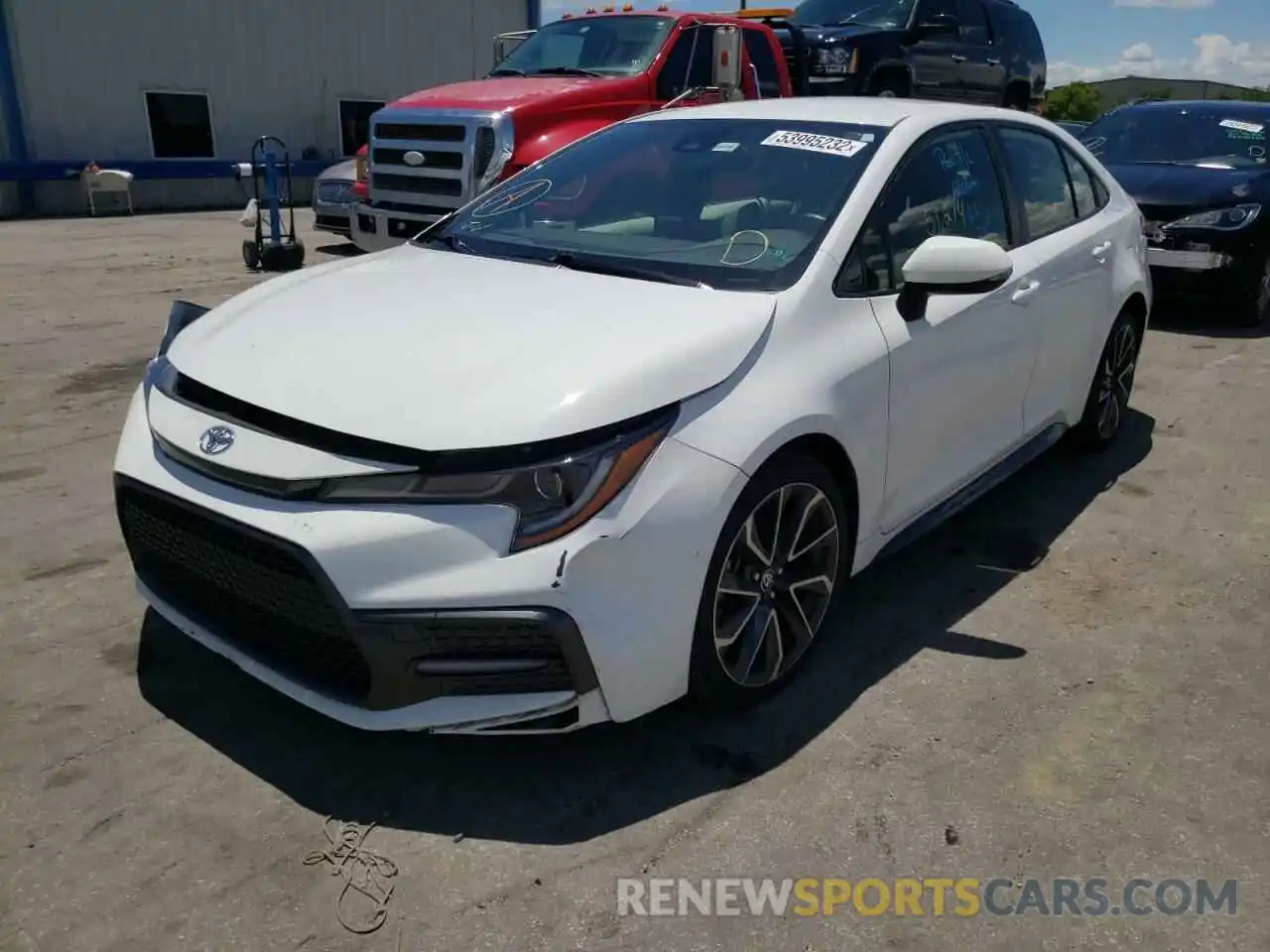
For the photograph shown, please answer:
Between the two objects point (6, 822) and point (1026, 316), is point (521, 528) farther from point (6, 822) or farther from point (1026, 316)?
point (1026, 316)

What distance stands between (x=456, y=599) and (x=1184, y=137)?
8801 millimetres

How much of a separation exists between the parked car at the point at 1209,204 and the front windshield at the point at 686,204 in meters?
5.39

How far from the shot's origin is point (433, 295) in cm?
309

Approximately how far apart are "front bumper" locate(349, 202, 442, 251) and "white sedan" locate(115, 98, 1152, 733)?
426 centimetres

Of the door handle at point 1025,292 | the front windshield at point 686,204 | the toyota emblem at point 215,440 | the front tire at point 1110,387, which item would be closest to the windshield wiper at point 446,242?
the front windshield at point 686,204

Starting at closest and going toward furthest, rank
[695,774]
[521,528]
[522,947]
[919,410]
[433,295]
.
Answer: [522,947], [521,528], [695,774], [433,295], [919,410]

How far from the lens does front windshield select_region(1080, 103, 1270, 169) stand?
8.58m

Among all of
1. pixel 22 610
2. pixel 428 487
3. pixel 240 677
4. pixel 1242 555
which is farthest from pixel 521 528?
pixel 1242 555

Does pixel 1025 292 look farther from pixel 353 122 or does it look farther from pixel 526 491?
pixel 353 122

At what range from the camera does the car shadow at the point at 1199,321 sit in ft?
26.6

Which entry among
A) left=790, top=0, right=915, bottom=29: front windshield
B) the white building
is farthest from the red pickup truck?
the white building

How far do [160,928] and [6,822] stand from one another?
58cm

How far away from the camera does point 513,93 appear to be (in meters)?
8.20

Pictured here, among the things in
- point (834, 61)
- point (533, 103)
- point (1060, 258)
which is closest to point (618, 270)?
point (1060, 258)
